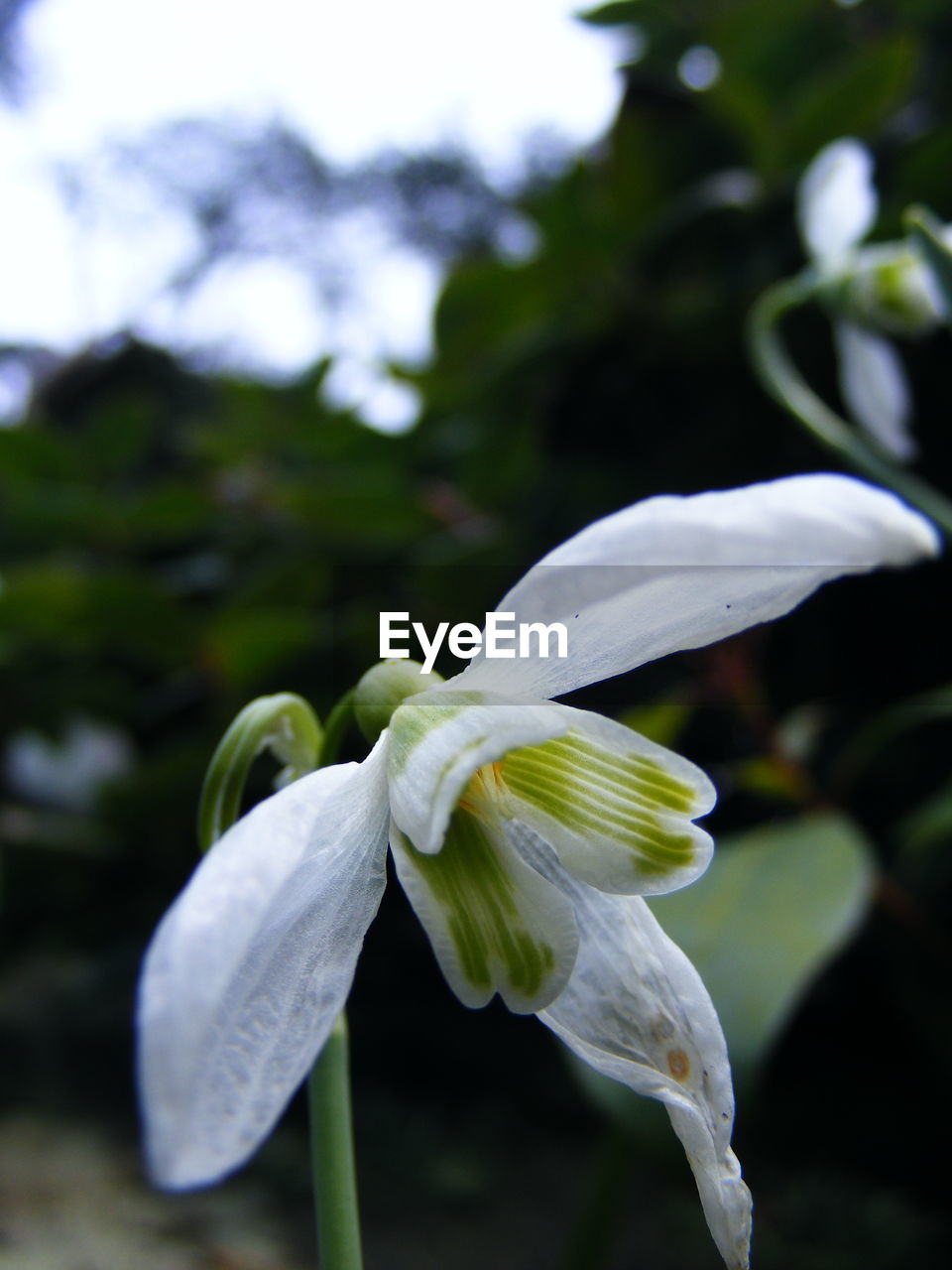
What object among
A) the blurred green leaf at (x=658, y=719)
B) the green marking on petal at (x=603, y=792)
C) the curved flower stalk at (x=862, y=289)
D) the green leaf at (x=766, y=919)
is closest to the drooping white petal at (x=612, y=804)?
the green marking on petal at (x=603, y=792)

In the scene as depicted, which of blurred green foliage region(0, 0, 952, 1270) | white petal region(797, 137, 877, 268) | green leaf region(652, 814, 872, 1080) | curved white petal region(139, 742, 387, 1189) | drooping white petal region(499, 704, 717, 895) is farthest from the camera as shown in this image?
blurred green foliage region(0, 0, 952, 1270)

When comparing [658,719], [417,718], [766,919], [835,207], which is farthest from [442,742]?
[835,207]

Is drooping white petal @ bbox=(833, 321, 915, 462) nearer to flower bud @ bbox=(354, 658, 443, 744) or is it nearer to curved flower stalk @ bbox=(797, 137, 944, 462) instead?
curved flower stalk @ bbox=(797, 137, 944, 462)

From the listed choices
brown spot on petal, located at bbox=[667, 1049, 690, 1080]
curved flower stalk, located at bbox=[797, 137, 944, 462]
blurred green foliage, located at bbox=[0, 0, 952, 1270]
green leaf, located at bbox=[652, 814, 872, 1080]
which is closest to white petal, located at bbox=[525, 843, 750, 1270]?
brown spot on petal, located at bbox=[667, 1049, 690, 1080]

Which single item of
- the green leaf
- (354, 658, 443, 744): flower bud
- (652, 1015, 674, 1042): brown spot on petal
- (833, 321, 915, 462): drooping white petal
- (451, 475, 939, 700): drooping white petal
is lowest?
the green leaf

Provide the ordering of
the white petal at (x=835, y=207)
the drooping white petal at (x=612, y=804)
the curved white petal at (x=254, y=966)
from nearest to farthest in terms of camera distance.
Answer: the curved white petal at (x=254, y=966)
the drooping white petal at (x=612, y=804)
the white petal at (x=835, y=207)

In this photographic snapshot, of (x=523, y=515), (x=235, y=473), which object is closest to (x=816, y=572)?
(x=523, y=515)

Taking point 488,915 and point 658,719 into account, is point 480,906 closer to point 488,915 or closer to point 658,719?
point 488,915

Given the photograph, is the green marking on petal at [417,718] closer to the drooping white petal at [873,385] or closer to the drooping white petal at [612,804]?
the drooping white petal at [612,804]
